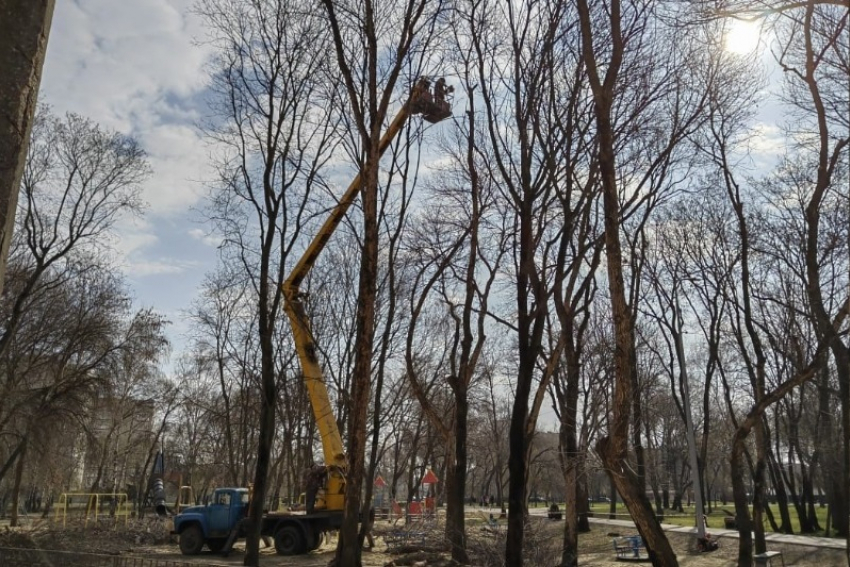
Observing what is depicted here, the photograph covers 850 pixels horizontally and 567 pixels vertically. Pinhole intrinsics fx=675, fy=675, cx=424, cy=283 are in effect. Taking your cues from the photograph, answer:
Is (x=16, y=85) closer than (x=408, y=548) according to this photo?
Yes

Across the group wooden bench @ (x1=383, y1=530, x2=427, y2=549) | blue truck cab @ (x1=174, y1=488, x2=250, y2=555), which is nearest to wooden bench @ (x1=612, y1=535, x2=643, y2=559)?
wooden bench @ (x1=383, y1=530, x2=427, y2=549)

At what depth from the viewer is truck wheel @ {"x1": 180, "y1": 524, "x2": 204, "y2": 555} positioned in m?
22.6

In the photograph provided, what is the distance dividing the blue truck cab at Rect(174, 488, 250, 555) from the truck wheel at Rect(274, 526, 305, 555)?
1914 mm

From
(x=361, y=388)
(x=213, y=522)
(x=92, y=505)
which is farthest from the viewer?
(x=92, y=505)

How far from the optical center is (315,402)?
2061 centimetres

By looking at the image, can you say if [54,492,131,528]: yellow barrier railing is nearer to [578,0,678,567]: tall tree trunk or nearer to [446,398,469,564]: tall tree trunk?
[446,398,469,564]: tall tree trunk

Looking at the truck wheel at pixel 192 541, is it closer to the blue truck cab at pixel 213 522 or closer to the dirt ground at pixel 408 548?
the blue truck cab at pixel 213 522

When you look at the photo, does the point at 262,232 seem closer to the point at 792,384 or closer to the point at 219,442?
the point at 792,384

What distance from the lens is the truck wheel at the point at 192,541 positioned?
22.6 meters

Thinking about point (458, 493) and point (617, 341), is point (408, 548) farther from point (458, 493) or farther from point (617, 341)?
point (617, 341)

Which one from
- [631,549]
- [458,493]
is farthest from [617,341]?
[631,549]

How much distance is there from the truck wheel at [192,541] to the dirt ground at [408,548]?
1.22ft

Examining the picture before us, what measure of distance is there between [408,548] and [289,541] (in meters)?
3.75

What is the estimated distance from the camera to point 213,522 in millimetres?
22906
